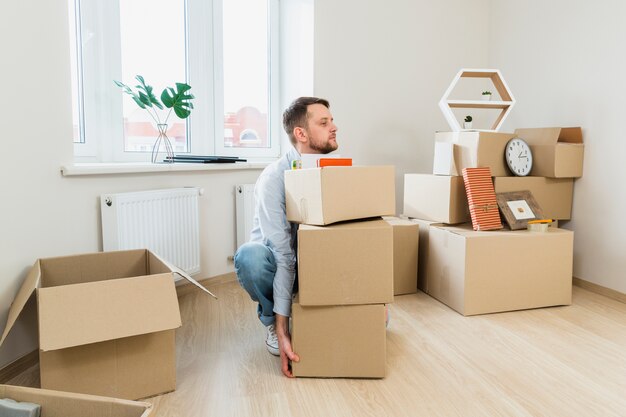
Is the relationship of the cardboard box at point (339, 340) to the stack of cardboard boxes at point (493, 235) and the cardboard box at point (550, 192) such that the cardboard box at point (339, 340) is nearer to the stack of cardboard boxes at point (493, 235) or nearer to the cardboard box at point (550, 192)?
the stack of cardboard boxes at point (493, 235)

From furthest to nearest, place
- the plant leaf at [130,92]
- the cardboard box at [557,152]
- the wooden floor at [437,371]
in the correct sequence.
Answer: the cardboard box at [557,152]
the plant leaf at [130,92]
the wooden floor at [437,371]

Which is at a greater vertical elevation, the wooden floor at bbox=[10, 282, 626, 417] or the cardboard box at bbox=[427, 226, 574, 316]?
the cardboard box at bbox=[427, 226, 574, 316]

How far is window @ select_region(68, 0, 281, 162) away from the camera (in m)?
2.18

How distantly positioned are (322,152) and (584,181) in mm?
1625

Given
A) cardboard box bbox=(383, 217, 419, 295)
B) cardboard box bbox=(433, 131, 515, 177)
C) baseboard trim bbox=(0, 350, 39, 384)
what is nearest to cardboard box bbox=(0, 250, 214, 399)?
baseboard trim bbox=(0, 350, 39, 384)

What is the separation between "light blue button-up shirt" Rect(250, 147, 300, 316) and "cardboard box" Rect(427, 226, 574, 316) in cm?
87

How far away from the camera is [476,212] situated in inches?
87.1

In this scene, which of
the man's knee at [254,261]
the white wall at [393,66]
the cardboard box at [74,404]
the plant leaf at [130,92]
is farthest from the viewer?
the white wall at [393,66]

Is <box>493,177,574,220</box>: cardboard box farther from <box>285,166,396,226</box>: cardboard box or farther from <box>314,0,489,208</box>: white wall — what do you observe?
<box>285,166,396,226</box>: cardboard box

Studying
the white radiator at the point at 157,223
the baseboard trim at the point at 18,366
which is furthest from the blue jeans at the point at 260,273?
the baseboard trim at the point at 18,366

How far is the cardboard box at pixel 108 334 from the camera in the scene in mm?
1247

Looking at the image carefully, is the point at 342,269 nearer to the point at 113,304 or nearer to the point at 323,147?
the point at 323,147

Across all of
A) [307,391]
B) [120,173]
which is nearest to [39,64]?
[120,173]

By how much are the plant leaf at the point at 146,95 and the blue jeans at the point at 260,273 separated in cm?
101
